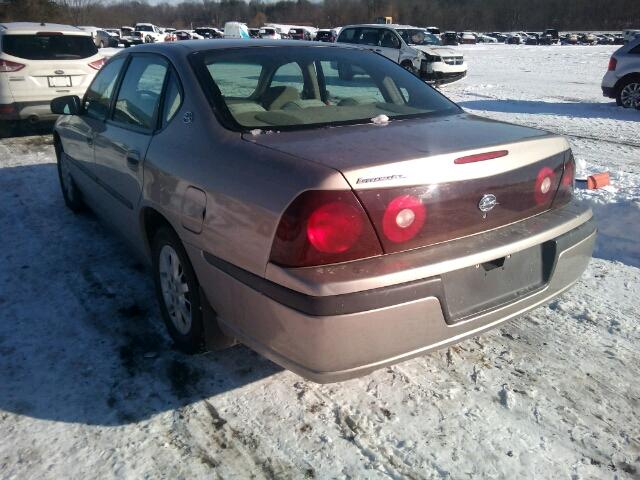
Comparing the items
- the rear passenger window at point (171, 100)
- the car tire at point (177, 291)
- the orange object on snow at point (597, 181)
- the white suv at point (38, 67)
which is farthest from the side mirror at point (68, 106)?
the orange object on snow at point (597, 181)

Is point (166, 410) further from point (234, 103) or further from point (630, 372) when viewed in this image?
point (630, 372)

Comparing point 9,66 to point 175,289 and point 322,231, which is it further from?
point 322,231

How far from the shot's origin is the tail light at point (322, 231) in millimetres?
2086

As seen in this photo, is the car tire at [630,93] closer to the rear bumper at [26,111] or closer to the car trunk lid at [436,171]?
the car trunk lid at [436,171]

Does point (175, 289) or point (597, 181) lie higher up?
point (175, 289)

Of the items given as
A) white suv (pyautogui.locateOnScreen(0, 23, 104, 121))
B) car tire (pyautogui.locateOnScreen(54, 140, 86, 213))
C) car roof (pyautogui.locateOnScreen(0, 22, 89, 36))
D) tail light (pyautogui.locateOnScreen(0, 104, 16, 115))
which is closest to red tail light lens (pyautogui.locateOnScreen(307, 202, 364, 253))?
car tire (pyautogui.locateOnScreen(54, 140, 86, 213))

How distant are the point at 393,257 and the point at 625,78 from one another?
1193 centimetres

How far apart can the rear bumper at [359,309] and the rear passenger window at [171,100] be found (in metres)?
0.92

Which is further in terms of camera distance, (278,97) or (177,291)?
(278,97)

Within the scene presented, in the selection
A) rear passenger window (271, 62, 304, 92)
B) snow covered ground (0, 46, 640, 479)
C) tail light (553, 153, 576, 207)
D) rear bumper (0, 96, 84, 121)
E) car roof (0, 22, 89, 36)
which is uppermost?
car roof (0, 22, 89, 36)

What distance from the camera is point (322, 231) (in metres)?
2.10

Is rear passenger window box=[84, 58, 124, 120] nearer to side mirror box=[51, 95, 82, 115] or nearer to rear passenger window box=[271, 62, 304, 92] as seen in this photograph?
side mirror box=[51, 95, 82, 115]

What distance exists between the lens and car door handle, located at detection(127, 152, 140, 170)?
10.5 ft

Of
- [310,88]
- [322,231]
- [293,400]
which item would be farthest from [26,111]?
[322,231]
